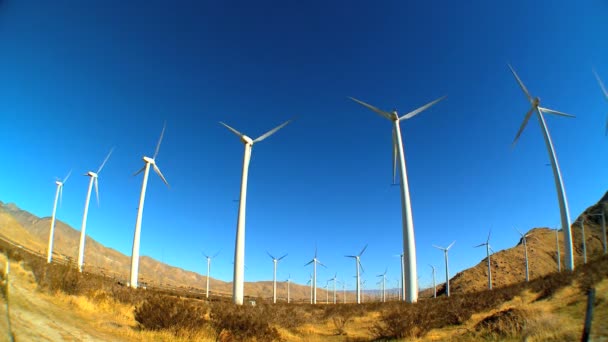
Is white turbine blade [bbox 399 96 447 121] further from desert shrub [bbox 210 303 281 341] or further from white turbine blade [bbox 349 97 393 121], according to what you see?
desert shrub [bbox 210 303 281 341]

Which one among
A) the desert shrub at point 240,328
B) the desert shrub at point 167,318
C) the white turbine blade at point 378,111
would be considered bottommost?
the desert shrub at point 240,328

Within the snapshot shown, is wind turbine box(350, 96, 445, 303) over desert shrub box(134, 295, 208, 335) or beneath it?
over

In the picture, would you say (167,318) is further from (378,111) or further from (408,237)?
(378,111)

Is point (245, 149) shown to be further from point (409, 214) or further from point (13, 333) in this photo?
point (13, 333)

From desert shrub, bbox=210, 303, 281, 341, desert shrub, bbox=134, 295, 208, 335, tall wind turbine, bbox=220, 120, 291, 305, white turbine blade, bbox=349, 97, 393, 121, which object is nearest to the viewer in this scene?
desert shrub, bbox=134, 295, 208, 335

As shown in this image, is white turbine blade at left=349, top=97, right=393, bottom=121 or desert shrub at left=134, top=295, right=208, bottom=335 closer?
desert shrub at left=134, top=295, right=208, bottom=335

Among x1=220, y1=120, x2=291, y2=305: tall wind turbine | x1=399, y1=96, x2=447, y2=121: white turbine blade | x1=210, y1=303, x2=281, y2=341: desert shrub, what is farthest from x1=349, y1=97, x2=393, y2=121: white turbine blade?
x1=210, y1=303, x2=281, y2=341: desert shrub

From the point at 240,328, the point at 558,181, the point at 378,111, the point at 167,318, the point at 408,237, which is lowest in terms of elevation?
the point at 240,328

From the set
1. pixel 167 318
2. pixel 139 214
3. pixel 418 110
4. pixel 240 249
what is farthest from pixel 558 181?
pixel 139 214

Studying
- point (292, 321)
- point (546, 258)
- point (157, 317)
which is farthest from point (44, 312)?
point (546, 258)

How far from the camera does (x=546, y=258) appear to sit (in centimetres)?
11394

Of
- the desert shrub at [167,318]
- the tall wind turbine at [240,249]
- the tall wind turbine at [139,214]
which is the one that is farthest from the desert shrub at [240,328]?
the tall wind turbine at [139,214]

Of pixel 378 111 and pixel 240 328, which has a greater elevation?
pixel 378 111

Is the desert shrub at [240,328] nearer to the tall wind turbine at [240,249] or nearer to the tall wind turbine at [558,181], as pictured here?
the tall wind turbine at [240,249]
